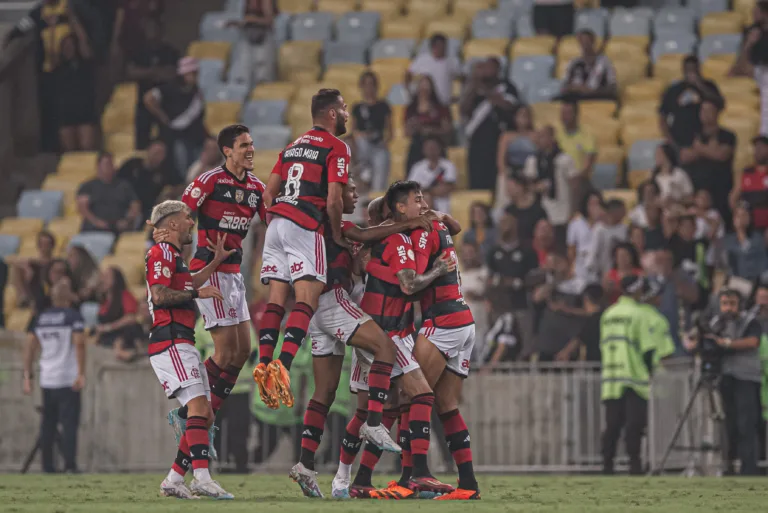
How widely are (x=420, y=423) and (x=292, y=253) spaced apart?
1.48m

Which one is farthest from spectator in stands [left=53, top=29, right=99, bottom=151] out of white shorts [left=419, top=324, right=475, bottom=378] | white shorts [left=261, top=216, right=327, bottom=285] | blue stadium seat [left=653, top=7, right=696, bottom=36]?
white shorts [left=419, top=324, right=475, bottom=378]

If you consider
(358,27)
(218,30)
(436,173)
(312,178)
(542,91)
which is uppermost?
(218,30)

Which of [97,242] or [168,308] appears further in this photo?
[97,242]

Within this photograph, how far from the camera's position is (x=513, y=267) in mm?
17859

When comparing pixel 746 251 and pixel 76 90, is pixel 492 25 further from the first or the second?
pixel 746 251

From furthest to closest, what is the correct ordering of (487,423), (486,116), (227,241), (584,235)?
(486,116) → (584,235) → (487,423) → (227,241)

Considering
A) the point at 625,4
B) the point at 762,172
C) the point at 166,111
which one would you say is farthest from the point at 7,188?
the point at 762,172

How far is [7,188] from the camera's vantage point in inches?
911

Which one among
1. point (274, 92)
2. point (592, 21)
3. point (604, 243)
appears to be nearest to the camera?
point (604, 243)

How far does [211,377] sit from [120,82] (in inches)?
562

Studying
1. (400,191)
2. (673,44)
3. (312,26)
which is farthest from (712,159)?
(400,191)

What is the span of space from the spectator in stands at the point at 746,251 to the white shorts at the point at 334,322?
833cm

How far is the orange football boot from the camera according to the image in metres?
9.46

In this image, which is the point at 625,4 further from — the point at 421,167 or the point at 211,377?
the point at 211,377
